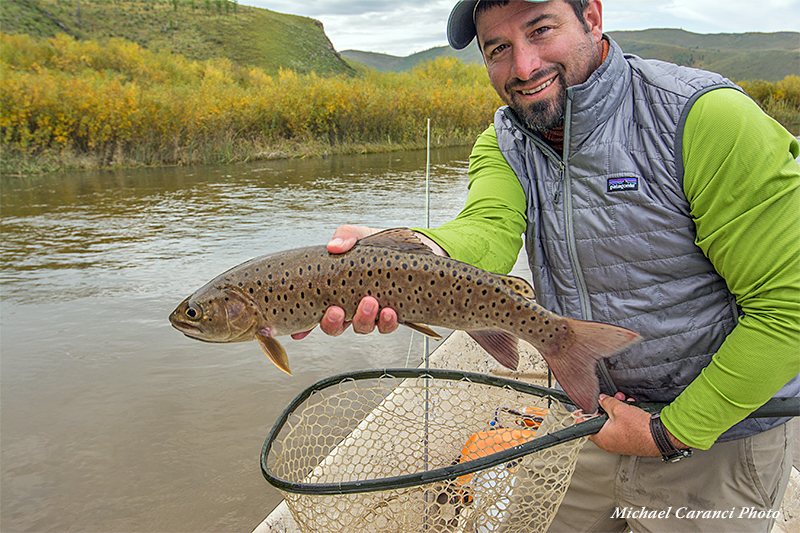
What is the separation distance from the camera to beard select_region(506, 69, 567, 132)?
2193mm

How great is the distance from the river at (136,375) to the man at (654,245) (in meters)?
2.77

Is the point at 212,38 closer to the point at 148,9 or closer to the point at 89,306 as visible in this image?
the point at 148,9

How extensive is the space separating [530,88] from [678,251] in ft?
2.94

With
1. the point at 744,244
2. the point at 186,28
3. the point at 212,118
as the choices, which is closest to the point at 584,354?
the point at 744,244

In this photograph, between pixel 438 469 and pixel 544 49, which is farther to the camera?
pixel 544 49

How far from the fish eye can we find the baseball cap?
1.70 metres

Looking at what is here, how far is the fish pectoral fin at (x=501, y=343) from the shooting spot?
2.16 meters

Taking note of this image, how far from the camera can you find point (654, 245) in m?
2.04

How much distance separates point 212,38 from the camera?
92.4 meters

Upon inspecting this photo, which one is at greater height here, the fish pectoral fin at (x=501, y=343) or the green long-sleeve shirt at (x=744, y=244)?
the green long-sleeve shirt at (x=744, y=244)

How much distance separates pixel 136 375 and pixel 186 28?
105 meters

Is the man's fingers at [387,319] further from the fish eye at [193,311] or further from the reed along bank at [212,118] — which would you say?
the reed along bank at [212,118]

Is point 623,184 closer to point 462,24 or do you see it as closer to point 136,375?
point 462,24

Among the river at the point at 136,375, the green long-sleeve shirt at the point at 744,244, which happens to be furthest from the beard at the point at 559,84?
the river at the point at 136,375
